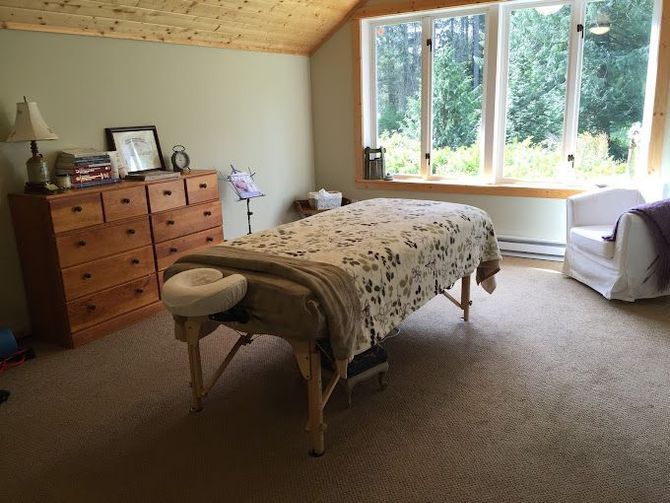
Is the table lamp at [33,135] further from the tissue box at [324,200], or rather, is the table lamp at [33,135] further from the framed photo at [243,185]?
the tissue box at [324,200]

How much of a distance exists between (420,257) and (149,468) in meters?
1.46

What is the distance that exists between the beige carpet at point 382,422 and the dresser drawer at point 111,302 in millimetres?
148

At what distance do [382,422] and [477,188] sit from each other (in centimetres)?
306

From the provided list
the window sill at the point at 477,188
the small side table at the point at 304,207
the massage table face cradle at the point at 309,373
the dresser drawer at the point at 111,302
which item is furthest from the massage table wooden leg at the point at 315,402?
the window sill at the point at 477,188

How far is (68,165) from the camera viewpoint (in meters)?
3.21

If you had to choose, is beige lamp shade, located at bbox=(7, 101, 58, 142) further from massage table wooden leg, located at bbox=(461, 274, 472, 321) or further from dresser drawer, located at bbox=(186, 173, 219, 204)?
massage table wooden leg, located at bbox=(461, 274, 472, 321)

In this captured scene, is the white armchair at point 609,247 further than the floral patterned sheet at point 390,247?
Yes

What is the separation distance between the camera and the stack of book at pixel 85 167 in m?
3.19

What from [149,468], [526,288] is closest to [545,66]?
[526,288]

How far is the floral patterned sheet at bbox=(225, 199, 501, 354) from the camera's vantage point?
2.21 metres

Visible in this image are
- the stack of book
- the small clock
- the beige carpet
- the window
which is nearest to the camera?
the beige carpet

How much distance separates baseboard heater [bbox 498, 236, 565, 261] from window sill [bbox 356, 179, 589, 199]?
40 centimetres

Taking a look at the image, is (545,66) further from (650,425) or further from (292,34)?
(650,425)

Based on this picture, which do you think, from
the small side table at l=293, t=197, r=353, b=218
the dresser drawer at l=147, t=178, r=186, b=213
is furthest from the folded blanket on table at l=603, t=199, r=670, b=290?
the dresser drawer at l=147, t=178, r=186, b=213
